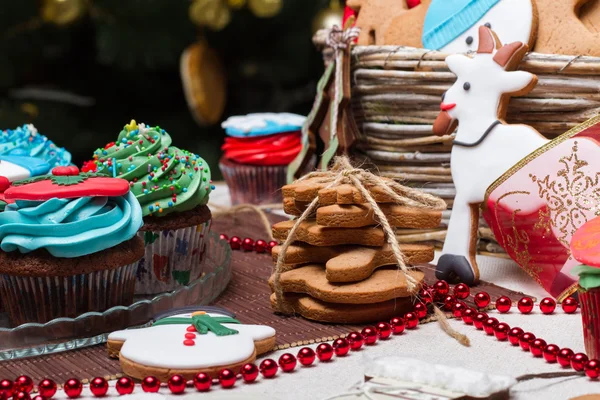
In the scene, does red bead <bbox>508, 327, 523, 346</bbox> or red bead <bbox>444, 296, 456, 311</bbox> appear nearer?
red bead <bbox>508, 327, 523, 346</bbox>

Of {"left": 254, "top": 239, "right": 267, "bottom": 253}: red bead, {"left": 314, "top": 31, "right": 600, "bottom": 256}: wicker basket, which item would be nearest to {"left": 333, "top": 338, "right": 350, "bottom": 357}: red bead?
{"left": 314, "top": 31, "right": 600, "bottom": 256}: wicker basket

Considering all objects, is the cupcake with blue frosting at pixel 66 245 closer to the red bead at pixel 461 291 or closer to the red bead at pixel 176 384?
the red bead at pixel 176 384

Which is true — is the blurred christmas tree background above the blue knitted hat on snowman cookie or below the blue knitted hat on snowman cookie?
below

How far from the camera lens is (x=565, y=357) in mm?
1394

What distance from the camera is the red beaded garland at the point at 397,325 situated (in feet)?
5.17

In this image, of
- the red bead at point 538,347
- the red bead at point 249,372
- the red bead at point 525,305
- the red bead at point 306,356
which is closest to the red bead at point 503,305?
the red bead at point 525,305

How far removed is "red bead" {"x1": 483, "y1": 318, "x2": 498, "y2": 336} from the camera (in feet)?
5.13

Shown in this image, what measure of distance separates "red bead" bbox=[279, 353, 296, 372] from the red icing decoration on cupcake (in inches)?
51.8

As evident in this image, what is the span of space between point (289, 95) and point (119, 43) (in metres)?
0.83

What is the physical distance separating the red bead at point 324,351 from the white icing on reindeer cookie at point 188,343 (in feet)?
0.31

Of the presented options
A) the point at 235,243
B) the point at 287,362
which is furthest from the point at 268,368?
the point at 235,243

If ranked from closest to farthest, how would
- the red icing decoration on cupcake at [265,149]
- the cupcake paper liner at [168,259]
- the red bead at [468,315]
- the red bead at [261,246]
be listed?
the red bead at [468,315] < the cupcake paper liner at [168,259] < the red bead at [261,246] < the red icing decoration on cupcake at [265,149]

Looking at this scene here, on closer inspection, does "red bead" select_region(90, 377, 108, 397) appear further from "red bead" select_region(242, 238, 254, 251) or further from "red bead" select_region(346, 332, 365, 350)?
"red bead" select_region(242, 238, 254, 251)

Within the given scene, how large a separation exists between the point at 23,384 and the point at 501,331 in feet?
2.80
